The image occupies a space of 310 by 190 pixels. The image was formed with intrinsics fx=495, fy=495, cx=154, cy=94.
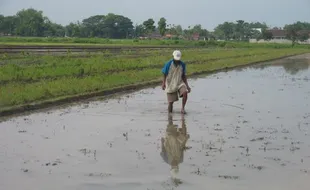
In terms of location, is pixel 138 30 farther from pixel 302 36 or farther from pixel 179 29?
pixel 302 36

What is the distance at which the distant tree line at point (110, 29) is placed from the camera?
101319mm

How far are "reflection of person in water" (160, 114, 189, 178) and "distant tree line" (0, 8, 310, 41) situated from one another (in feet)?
306

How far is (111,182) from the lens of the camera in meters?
5.49

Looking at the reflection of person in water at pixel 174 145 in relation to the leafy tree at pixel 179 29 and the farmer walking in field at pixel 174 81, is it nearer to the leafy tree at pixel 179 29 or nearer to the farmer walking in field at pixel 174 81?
the farmer walking in field at pixel 174 81

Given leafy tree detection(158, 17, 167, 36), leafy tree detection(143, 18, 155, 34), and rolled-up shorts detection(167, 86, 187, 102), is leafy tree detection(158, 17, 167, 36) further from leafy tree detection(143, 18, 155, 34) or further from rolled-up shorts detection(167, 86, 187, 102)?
rolled-up shorts detection(167, 86, 187, 102)

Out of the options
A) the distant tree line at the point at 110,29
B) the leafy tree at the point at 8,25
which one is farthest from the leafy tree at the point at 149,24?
the leafy tree at the point at 8,25

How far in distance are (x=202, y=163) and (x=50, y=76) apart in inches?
470

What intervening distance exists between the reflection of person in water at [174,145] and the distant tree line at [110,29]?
306 feet

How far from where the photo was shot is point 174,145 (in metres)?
7.59

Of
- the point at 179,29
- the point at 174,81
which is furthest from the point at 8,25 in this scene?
the point at 174,81

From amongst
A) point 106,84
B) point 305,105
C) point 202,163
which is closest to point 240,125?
point 202,163

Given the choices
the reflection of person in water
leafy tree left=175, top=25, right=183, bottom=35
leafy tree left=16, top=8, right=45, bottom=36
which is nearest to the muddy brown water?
the reflection of person in water

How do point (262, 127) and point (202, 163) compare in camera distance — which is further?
point (262, 127)

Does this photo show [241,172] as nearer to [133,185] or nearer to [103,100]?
[133,185]
